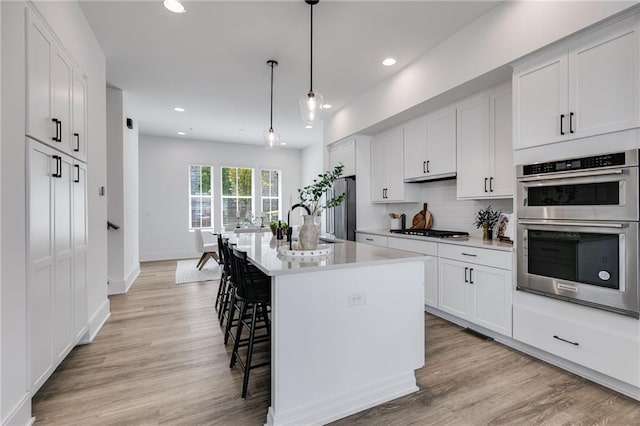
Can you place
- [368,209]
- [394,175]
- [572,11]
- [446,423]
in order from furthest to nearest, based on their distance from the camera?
[368,209] < [394,175] < [572,11] < [446,423]

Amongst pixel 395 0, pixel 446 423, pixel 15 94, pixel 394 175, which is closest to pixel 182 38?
pixel 15 94

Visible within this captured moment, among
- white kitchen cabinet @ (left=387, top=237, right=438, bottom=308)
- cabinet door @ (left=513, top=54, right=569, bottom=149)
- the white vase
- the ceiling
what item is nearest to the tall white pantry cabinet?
the ceiling

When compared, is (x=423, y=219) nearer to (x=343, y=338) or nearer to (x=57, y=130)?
(x=343, y=338)

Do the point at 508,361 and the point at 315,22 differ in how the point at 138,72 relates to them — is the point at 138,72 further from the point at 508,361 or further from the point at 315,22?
the point at 508,361


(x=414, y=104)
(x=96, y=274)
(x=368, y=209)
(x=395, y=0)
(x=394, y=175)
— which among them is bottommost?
(x=96, y=274)

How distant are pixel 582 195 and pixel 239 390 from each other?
8.95 feet

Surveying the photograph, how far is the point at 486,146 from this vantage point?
3.10 metres

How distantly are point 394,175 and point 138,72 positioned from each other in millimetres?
3589

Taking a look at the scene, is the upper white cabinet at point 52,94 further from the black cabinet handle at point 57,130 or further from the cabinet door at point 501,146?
the cabinet door at point 501,146

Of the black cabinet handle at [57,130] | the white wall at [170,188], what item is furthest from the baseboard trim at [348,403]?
the white wall at [170,188]

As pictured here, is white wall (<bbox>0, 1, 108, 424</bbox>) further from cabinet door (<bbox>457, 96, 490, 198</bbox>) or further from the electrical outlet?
cabinet door (<bbox>457, 96, 490, 198</bbox>)

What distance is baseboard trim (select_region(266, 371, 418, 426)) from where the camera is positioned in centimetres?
169

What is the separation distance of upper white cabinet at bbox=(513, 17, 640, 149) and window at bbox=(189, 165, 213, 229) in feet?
22.4

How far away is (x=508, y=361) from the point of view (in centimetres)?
242
